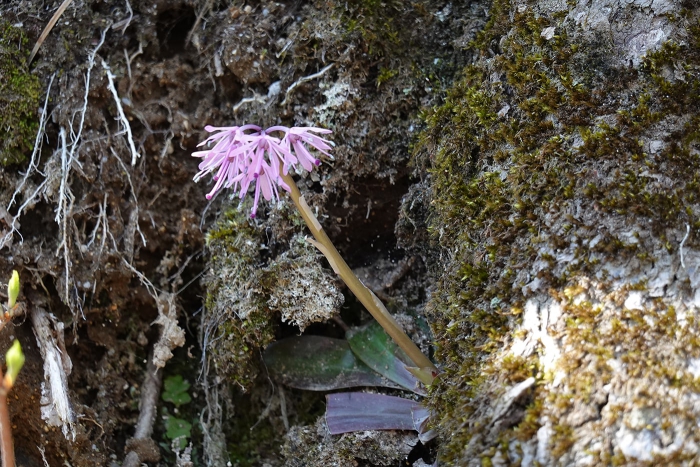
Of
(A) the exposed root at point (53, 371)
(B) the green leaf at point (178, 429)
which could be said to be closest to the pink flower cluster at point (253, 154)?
(A) the exposed root at point (53, 371)

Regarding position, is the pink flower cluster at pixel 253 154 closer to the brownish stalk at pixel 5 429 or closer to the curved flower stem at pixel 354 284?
the curved flower stem at pixel 354 284

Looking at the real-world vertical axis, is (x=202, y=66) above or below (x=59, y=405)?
above

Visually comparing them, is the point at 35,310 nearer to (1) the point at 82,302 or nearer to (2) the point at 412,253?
(1) the point at 82,302

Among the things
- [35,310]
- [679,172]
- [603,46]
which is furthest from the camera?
[35,310]

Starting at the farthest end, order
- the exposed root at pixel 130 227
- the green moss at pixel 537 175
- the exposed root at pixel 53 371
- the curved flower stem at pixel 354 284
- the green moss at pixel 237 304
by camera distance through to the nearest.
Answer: the exposed root at pixel 130 227 < the green moss at pixel 237 304 < the exposed root at pixel 53 371 < the curved flower stem at pixel 354 284 < the green moss at pixel 537 175

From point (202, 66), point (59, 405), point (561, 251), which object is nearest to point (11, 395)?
point (59, 405)

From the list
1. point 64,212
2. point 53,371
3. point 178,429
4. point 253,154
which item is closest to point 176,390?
point 178,429

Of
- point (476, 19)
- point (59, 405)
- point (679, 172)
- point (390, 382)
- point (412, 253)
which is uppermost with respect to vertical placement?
point (476, 19)

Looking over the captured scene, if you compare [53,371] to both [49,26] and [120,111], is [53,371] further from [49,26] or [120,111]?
[49,26]
